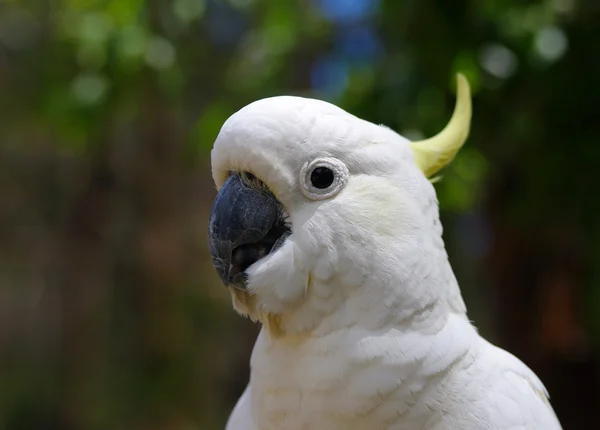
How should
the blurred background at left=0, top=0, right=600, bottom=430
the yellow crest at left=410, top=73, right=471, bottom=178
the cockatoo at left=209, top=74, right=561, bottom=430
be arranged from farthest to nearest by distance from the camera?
the blurred background at left=0, top=0, right=600, bottom=430
the yellow crest at left=410, top=73, right=471, bottom=178
the cockatoo at left=209, top=74, right=561, bottom=430

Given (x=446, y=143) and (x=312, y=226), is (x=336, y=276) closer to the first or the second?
(x=312, y=226)

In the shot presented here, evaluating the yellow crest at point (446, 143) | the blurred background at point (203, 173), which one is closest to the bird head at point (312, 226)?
the yellow crest at point (446, 143)

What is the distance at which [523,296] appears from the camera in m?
2.88

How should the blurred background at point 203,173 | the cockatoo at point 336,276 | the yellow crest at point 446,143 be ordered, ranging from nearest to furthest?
the cockatoo at point 336,276
the yellow crest at point 446,143
the blurred background at point 203,173

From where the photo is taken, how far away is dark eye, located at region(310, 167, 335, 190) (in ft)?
3.16

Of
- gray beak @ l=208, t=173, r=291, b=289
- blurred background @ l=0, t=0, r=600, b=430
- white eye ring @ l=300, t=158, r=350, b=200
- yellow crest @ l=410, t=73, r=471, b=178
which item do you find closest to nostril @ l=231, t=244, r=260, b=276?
gray beak @ l=208, t=173, r=291, b=289

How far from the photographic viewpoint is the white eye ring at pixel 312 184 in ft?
3.16

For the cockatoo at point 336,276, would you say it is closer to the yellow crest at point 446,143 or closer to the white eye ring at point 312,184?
the white eye ring at point 312,184

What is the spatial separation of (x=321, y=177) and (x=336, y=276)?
0.16 m

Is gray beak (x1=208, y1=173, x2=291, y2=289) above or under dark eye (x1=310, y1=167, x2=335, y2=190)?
under

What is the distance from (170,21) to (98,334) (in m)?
2.28

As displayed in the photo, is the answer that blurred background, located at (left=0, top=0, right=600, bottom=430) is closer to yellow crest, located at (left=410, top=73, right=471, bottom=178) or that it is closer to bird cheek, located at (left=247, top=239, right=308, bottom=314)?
yellow crest, located at (left=410, top=73, right=471, bottom=178)

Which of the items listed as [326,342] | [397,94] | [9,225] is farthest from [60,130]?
[9,225]

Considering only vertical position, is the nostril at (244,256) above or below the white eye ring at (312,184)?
below
